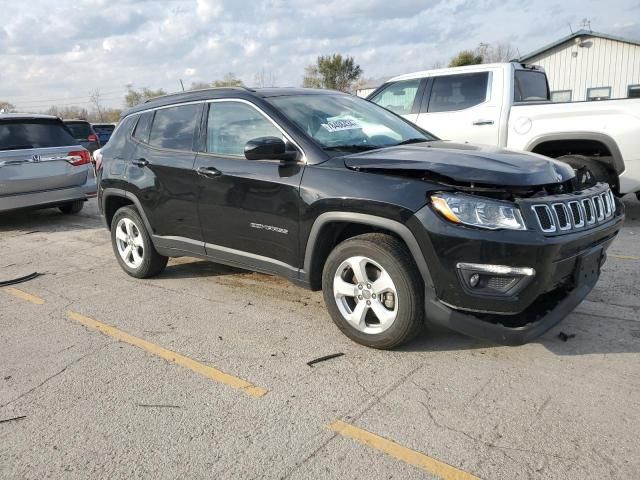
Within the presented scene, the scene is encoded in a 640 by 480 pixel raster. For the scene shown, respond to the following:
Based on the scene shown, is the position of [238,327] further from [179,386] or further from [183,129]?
[183,129]

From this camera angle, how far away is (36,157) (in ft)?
27.5

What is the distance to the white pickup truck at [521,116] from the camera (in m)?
6.45

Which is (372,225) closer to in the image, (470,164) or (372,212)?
(372,212)

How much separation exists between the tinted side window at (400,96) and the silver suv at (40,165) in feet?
16.2

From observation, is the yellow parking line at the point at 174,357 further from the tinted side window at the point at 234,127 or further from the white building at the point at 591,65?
the white building at the point at 591,65

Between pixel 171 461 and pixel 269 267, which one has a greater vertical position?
pixel 269 267

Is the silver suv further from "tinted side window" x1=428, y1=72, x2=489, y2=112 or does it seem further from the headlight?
the headlight

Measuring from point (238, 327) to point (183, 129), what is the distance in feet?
6.17

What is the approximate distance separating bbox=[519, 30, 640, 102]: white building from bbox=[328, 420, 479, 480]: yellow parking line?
2338 centimetres

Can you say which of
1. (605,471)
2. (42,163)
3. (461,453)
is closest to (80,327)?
(461,453)

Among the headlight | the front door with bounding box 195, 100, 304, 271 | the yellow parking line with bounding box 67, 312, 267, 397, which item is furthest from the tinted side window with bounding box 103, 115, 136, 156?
the headlight

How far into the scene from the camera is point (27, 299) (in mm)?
5184

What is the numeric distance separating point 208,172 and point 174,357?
1519 mm

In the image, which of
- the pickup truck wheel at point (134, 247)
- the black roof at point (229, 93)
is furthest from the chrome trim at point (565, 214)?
the pickup truck wheel at point (134, 247)
